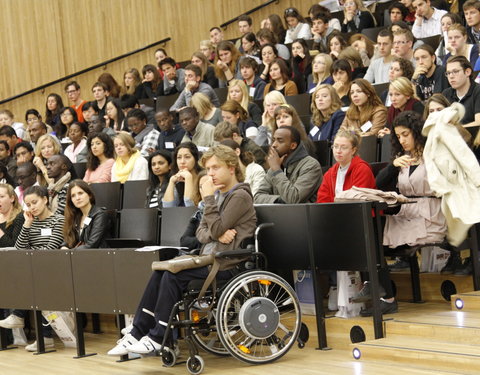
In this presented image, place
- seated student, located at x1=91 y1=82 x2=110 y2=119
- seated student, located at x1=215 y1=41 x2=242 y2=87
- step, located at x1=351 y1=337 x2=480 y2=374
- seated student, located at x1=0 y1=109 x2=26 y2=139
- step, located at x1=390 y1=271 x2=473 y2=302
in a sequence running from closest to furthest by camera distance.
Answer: step, located at x1=351 y1=337 x2=480 y2=374 < step, located at x1=390 y1=271 x2=473 y2=302 < seated student, located at x1=215 y1=41 x2=242 y2=87 < seated student, located at x1=91 y1=82 x2=110 y2=119 < seated student, located at x1=0 y1=109 x2=26 y2=139

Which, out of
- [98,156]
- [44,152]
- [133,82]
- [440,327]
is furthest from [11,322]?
[133,82]

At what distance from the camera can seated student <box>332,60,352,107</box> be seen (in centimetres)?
636

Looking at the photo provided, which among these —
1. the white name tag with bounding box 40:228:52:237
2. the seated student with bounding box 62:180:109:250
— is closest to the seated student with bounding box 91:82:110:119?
the white name tag with bounding box 40:228:52:237

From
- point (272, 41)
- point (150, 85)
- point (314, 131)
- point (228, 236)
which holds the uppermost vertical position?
point (272, 41)

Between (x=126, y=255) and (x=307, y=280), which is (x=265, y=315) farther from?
(x=126, y=255)

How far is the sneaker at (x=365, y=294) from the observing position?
13.2 feet

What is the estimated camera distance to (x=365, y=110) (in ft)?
18.4

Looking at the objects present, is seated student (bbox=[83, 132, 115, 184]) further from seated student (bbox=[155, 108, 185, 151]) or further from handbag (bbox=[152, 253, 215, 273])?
handbag (bbox=[152, 253, 215, 273])

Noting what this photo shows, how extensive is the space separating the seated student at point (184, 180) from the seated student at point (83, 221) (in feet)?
1.58

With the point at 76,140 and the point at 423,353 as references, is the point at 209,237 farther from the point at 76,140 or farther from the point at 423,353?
the point at 76,140

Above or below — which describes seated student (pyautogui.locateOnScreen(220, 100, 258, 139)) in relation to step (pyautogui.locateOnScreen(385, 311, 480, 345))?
above

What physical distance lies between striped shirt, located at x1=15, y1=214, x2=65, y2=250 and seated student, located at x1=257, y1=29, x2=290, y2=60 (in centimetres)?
356

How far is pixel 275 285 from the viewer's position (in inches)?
164

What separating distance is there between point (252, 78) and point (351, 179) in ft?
11.7
